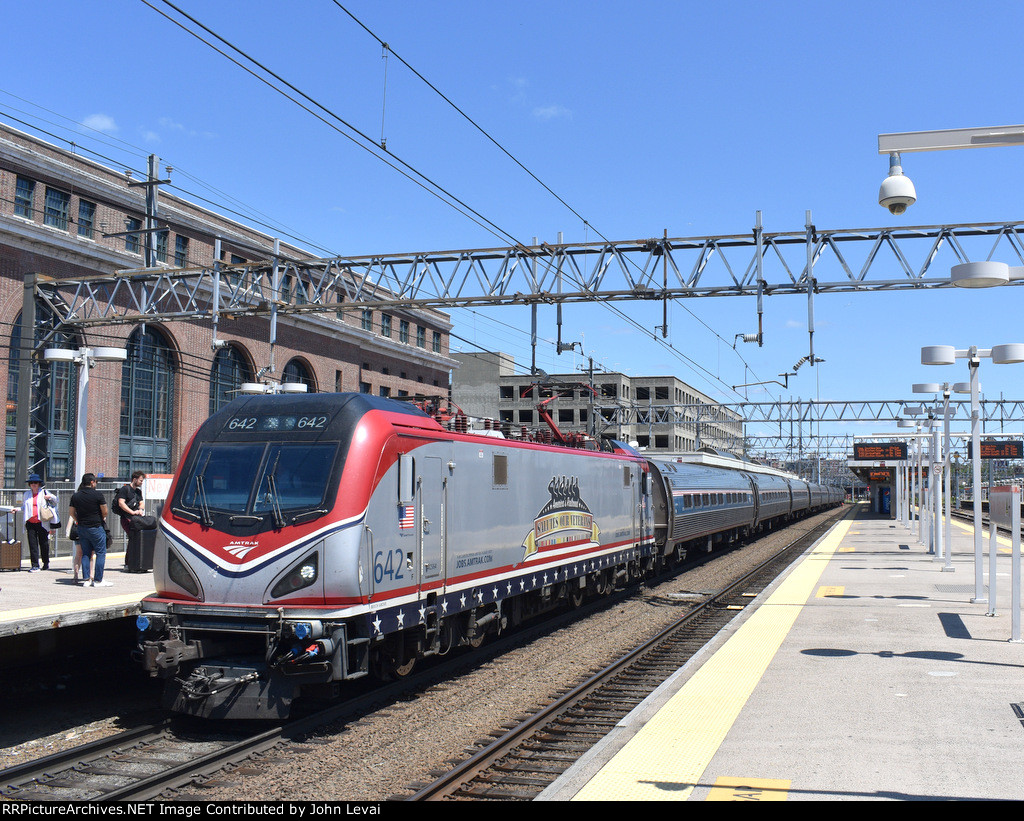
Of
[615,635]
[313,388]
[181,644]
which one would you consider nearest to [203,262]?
[313,388]

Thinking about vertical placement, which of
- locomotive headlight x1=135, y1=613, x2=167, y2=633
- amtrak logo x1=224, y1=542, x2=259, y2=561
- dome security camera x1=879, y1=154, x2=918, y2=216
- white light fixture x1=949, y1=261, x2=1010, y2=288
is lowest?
locomotive headlight x1=135, y1=613, x2=167, y2=633

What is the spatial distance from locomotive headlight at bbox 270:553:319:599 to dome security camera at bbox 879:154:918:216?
650 centimetres

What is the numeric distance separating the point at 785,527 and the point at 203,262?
3301cm

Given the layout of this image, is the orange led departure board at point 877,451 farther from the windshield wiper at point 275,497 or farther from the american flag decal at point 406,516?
the windshield wiper at point 275,497

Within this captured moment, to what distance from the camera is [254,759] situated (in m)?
8.12

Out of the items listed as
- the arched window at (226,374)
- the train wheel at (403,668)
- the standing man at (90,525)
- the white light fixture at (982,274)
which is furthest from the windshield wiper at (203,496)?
the arched window at (226,374)

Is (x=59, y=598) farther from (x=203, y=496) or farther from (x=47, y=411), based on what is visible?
(x=47, y=411)

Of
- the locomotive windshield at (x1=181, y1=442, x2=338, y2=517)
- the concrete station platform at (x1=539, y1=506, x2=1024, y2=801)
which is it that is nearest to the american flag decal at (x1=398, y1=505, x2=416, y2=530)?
the locomotive windshield at (x1=181, y1=442, x2=338, y2=517)

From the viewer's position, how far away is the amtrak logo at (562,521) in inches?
554

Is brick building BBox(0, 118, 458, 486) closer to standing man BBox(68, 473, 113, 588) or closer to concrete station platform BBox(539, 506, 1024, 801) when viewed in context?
standing man BBox(68, 473, 113, 588)

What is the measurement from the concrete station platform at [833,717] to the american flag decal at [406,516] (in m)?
3.01

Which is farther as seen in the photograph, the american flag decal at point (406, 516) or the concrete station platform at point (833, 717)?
the american flag decal at point (406, 516)

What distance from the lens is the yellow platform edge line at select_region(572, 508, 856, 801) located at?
670cm
